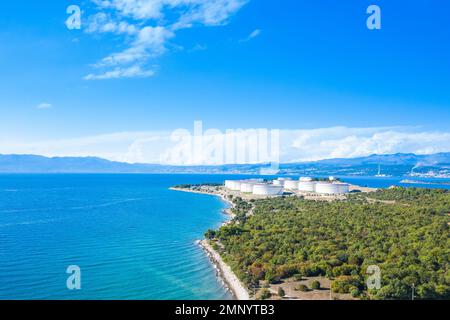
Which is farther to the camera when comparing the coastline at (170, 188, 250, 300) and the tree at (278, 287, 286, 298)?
the coastline at (170, 188, 250, 300)

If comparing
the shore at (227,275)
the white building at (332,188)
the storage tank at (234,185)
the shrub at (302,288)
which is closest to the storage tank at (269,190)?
the white building at (332,188)

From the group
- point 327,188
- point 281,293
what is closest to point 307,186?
point 327,188

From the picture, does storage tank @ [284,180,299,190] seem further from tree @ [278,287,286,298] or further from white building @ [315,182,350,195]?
tree @ [278,287,286,298]

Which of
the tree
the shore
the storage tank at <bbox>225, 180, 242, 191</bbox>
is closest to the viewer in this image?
the tree

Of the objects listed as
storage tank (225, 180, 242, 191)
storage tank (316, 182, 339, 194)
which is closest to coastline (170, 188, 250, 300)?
storage tank (316, 182, 339, 194)
